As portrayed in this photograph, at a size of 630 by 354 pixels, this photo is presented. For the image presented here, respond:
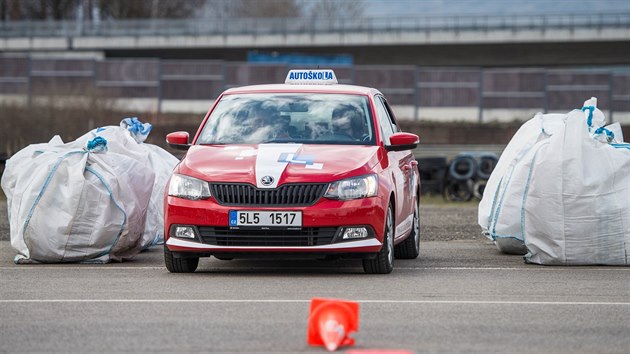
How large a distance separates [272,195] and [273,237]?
346 millimetres

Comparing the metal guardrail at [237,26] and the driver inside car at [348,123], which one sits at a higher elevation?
the driver inside car at [348,123]

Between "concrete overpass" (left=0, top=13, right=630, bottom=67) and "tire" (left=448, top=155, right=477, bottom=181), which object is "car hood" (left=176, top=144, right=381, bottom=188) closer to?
"tire" (left=448, top=155, right=477, bottom=181)

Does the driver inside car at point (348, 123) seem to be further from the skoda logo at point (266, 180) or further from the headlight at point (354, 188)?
the skoda logo at point (266, 180)

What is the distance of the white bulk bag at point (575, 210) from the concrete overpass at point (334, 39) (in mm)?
→ 76253

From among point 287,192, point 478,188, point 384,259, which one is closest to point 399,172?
point 384,259

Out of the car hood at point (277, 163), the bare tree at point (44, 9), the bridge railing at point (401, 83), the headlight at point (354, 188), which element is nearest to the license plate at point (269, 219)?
the car hood at point (277, 163)

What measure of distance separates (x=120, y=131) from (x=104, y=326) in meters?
6.72

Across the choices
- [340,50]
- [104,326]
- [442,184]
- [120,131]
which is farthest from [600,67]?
[104,326]

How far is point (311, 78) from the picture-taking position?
14328 mm

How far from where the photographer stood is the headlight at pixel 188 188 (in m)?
11.6

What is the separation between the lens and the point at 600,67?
102 metres

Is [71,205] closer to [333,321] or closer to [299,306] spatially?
[299,306]

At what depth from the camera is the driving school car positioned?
11477 millimetres

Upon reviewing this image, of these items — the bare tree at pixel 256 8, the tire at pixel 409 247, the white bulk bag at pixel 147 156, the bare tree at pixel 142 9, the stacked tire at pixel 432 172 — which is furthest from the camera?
the bare tree at pixel 256 8
